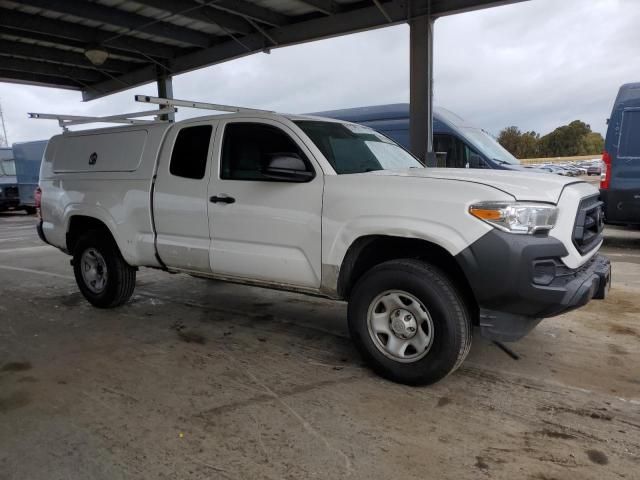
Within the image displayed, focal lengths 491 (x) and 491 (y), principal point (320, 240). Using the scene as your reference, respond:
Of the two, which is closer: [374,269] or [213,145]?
[374,269]

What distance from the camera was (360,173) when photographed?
3.72 m

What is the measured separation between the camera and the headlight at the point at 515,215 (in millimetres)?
2977

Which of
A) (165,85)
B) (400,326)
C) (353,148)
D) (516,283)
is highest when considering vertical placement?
(165,85)

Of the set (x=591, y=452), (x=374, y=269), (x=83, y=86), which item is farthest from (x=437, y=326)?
(x=83, y=86)

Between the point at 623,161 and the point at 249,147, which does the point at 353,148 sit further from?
the point at 623,161

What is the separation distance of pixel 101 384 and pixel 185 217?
5.25ft

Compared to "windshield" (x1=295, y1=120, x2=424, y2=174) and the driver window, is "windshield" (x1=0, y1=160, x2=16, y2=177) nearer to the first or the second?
the driver window

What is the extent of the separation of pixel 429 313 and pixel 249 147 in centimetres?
206

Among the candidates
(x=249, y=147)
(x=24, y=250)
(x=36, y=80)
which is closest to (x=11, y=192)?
(x=36, y=80)

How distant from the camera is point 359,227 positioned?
3.42 m

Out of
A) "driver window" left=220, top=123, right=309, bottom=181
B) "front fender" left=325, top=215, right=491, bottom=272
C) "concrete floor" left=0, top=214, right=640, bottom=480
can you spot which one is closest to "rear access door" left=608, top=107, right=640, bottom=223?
"concrete floor" left=0, top=214, right=640, bottom=480

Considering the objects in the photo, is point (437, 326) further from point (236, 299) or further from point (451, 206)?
point (236, 299)

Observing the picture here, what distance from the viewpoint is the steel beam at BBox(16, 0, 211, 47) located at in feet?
33.6

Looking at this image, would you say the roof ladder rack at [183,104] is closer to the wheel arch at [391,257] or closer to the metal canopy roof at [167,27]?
the wheel arch at [391,257]
